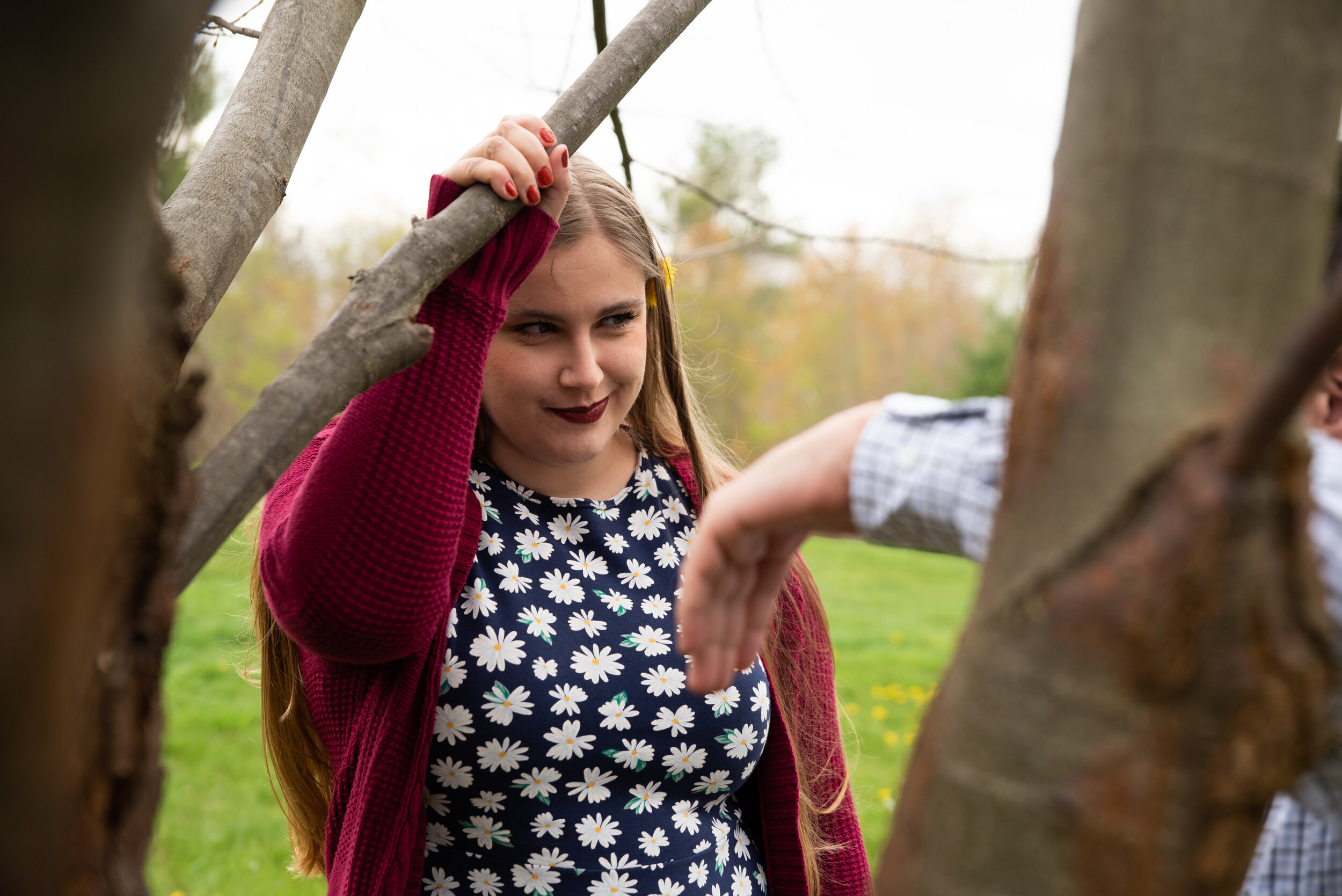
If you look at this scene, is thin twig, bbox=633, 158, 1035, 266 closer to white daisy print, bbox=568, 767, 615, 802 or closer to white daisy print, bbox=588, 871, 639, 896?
white daisy print, bbox=568, 767, 615, 802

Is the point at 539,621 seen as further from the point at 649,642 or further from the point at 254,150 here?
the point at 254,150

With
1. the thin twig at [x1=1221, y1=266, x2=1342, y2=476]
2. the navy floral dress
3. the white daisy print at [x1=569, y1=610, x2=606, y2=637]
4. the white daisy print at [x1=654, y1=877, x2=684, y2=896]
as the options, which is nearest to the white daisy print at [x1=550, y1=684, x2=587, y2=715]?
the navy floral dress

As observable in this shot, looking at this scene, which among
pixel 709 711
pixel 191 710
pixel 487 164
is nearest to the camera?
pixel 487 164

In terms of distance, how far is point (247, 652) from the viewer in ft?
7.36

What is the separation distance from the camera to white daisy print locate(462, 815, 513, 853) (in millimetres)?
1694

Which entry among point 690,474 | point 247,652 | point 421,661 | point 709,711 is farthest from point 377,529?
point 247,652

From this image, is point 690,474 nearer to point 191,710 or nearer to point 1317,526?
point 1317,526

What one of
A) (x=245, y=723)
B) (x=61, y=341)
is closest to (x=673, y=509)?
(x=61, y=341)

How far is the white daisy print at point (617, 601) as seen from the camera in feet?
6.02

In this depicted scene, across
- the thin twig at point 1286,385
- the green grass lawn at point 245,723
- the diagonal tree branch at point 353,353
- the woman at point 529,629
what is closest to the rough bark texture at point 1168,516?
the thin twig at point 1286,385

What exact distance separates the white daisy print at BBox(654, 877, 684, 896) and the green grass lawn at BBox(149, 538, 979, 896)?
707mm

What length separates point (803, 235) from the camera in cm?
248

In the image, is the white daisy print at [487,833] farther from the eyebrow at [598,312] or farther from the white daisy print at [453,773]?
the eyebrow at [598,312]

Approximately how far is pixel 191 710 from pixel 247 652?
3.86 metres
